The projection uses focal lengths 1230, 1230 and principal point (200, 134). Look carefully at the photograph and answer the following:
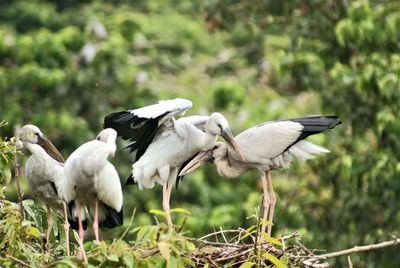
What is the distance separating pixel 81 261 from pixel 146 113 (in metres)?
1.77

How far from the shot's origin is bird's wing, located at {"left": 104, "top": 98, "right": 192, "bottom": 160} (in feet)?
24.5

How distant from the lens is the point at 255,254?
264 inches

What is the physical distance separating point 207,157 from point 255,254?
154 centimetres

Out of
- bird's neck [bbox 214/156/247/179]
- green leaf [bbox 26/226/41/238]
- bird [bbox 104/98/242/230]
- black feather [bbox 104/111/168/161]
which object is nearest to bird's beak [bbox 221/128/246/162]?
bird [bbox 104/98/242/230]

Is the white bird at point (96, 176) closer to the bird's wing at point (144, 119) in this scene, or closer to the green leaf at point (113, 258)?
the bird's wing at point (144, 119)

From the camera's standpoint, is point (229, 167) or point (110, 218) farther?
point (229, 167)

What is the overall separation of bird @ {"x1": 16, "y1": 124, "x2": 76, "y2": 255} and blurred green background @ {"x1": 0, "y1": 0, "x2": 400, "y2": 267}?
439cm

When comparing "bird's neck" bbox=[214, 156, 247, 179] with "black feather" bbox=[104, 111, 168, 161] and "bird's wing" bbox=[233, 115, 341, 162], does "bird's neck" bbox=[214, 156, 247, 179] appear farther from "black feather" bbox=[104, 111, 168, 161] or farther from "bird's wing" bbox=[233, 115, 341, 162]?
"black feather" bbox=[104, 111, 168, 161]

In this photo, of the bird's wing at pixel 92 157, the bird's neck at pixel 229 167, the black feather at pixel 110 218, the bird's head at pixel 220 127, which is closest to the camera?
the bird's wing at pixel 92 157

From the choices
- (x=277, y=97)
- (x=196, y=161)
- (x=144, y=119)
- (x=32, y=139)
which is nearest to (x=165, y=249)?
(x=144, y=119)

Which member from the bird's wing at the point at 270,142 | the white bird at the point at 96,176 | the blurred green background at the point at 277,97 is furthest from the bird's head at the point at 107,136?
the blurred green background at the point at 277,97

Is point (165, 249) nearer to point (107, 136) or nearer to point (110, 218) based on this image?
point (107, 136)

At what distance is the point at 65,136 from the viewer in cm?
1451

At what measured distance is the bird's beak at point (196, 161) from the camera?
804 cm
